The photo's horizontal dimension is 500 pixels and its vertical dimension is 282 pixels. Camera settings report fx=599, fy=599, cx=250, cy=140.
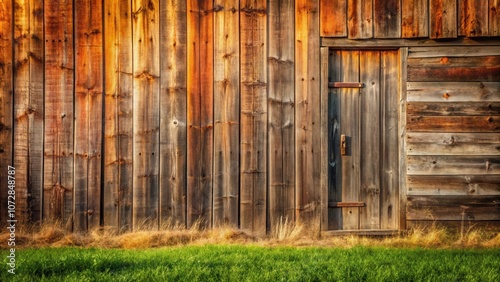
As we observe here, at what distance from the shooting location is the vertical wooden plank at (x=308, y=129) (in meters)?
8.59

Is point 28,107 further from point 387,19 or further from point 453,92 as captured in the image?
point 453,92

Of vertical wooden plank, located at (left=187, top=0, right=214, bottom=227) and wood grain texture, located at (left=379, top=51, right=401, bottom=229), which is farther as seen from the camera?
wood grain texture, located at (left=379, top=51, right=401, bottom=229)

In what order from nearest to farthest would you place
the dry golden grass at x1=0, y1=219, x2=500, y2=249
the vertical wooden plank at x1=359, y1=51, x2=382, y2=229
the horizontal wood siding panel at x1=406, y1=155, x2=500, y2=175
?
1. the dry golden grass at x1=0, y1=219, x2=500, y2=249
2. the horizontal wood siding panel at x1=406, y1=155, x2=500, y2=175
3. the vertical wooden plank at x1=359, y1=51, x2=382, y2=229

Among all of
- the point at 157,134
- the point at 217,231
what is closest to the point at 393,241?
the point at 217,231

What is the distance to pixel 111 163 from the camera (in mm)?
8570

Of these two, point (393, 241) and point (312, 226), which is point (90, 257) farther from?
point (393, 241)

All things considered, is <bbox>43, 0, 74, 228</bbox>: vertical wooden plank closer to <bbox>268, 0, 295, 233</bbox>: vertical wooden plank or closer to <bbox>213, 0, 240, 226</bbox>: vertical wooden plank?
<bbox>213, 0, 240, 226</bbox>: vertical wooden plank

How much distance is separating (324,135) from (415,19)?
6.92 feet

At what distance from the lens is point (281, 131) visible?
8.60 metres

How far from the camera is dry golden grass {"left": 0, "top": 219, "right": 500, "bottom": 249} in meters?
8.09

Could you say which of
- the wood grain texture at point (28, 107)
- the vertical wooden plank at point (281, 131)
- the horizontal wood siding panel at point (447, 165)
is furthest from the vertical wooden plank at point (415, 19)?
the wood grain texture at point (28, 107)

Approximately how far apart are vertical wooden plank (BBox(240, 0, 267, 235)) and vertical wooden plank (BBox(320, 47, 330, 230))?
0.82 metres

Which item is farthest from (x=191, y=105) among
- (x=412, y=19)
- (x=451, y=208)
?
(x=451, y=208)

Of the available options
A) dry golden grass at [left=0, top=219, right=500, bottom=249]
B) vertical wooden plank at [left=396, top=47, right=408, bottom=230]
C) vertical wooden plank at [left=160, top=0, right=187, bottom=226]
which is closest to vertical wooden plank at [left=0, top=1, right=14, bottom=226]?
dry golden grass at [left=0, top=219, right=500, bottom=249]
